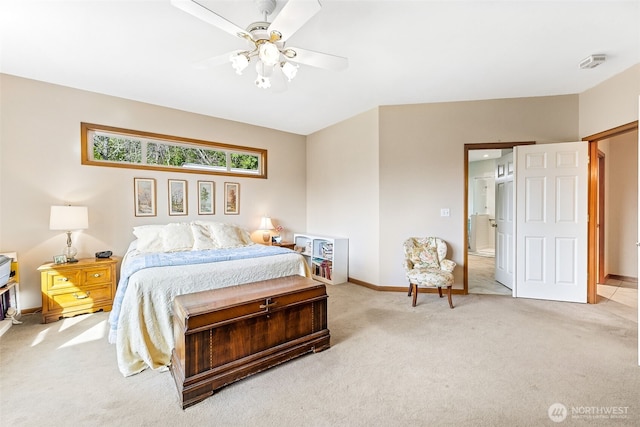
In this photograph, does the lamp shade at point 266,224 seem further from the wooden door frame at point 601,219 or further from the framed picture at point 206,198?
the wooden door frame at point 601,219

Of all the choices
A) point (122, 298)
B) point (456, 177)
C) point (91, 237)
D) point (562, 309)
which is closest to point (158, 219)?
point (91, 237)

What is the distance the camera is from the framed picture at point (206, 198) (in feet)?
14.4

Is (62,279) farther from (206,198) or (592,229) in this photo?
(592,229)

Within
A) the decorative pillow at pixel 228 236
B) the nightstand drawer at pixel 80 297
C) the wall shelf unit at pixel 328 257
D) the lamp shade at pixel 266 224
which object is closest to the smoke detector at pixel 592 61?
the wall shelf unit at pixel 328 257

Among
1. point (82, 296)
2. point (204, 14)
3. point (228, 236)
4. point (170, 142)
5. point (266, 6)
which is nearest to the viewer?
point (204, 14)

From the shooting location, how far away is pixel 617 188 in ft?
14.9

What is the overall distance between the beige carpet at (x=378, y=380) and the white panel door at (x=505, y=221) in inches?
50.3

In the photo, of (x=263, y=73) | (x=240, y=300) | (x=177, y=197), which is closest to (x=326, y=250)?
(x=177, y=197)

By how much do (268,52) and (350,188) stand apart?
302cm

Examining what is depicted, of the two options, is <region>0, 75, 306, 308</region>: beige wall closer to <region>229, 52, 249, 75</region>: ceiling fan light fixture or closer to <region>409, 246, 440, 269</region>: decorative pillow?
<region>229, 52, 249, 75</region>: ceiling fan light fixture

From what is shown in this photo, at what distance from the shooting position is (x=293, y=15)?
5.26ft

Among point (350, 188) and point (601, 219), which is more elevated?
point (350, 188)

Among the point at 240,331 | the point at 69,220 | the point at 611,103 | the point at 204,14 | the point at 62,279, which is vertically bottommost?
the point at 240,331

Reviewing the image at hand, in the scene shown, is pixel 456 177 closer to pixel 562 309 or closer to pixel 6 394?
pixel 562 309
